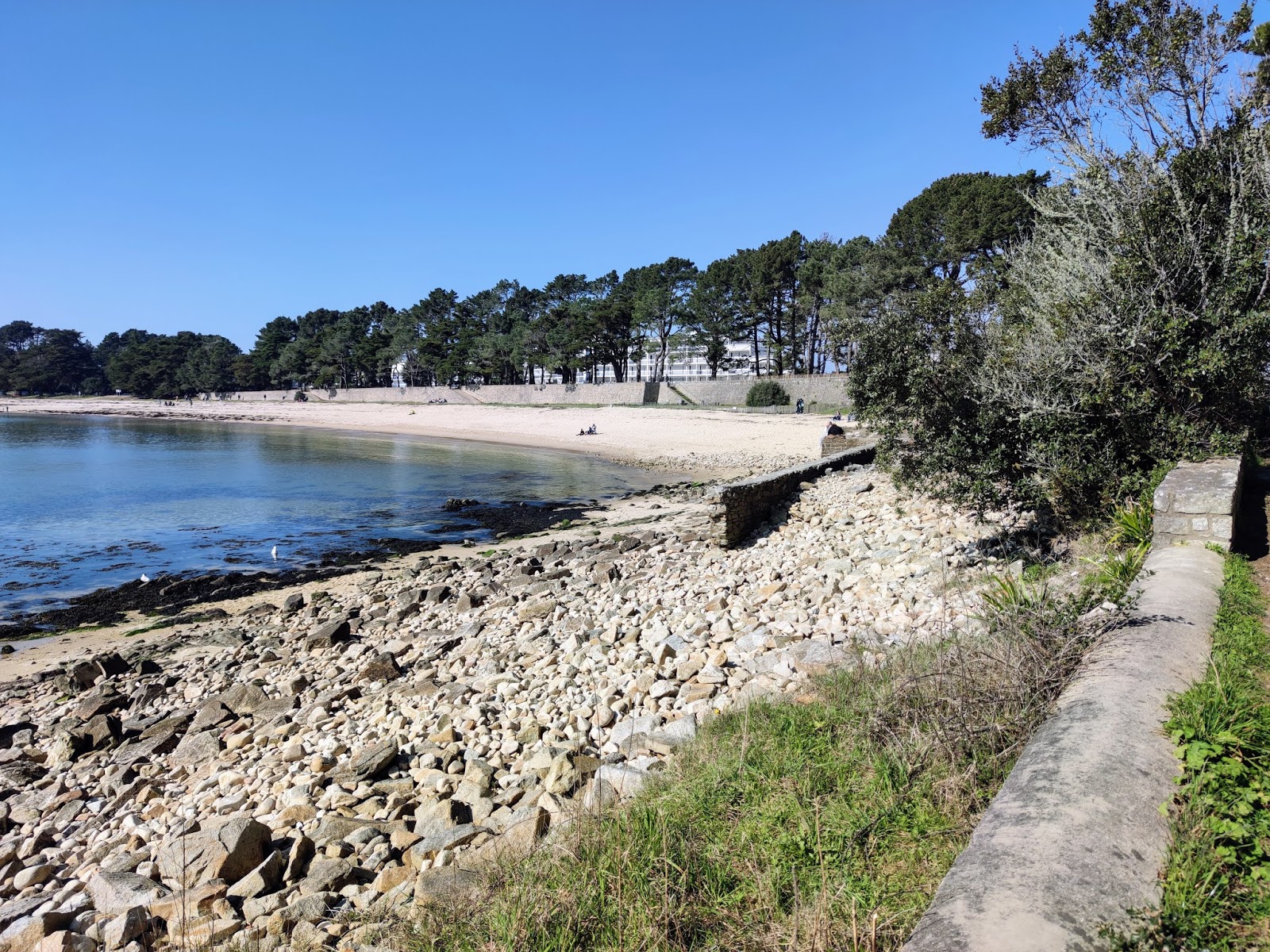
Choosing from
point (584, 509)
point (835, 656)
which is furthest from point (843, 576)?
point (584, 509)

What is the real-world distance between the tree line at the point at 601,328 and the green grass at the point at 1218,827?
16.8 ft

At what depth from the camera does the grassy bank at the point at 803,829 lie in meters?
2.82

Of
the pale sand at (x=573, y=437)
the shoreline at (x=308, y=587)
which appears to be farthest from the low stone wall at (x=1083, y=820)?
the pale sand at (x=573, y=437)

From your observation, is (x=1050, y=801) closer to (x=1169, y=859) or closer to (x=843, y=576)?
(x=1169, y=859)

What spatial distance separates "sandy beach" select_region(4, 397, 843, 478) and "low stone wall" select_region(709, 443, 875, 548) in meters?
13.6

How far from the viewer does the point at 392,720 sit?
22.7 feet

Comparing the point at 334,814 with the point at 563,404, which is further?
the point at 563,404

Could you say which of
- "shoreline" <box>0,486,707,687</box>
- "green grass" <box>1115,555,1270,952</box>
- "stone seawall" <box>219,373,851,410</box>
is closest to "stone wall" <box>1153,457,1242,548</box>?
"green grass" <box>1115,555,1270,952</box>

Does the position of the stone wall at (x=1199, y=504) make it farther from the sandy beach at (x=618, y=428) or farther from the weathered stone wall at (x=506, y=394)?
the weathered stone wall at (x=506, y=394)

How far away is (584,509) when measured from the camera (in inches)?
840

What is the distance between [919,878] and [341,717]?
6.10 m

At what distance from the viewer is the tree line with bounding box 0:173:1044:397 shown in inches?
1809

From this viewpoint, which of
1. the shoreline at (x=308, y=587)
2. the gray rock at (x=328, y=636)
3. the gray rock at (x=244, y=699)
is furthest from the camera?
the shoreline at (x=308, y=587)

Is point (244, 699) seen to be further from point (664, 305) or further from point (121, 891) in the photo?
point (664, 305)
